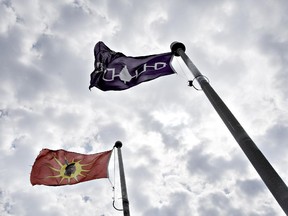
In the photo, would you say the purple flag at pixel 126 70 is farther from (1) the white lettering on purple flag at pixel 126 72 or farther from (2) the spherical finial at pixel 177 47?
(2) the spherical finial at pixel 177 47

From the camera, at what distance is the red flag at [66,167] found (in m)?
14.8

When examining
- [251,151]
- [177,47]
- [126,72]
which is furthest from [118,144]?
[251,151]

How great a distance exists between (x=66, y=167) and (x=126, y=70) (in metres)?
7.54

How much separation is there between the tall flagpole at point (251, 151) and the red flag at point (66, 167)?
9.01 meters

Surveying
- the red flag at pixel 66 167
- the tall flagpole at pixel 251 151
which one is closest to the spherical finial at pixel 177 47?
the tall flagpole at pixel 251 151

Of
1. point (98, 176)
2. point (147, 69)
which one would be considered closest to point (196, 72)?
point (147, 69)

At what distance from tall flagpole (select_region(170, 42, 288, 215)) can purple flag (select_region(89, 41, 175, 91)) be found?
2705mm

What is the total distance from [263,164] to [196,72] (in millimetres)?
3422

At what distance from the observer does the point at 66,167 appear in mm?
15742

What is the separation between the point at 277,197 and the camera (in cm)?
452

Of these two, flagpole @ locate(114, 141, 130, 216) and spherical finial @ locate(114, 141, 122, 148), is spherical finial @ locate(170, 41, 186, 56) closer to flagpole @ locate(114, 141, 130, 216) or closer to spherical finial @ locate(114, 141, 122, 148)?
flagpole @ locate(114, 141, 130, 216)

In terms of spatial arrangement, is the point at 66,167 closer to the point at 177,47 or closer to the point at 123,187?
the point at 123,187

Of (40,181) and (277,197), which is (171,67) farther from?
(40,181)

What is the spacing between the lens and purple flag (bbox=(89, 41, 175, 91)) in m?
9.93
